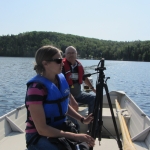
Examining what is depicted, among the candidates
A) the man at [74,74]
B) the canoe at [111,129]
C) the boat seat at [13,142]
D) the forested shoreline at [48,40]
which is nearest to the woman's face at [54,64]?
the canoe at [111,129]

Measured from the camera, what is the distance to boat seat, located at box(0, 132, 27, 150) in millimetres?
3355

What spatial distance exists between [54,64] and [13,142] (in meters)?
2.22

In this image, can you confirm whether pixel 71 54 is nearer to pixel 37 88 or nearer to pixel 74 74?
pixel 74 74

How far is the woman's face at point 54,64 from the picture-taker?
1807mm

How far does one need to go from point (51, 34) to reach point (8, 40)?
18.1m

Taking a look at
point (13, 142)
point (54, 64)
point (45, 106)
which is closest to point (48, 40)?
point (13, 142)

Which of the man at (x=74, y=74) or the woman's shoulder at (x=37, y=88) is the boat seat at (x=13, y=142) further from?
the woman's shoulder at (x=37, y=88)

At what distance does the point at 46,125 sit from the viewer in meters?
1.67

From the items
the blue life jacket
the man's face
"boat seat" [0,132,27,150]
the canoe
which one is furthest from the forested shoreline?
the blue life jacket

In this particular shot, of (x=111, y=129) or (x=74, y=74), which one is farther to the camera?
(x=111, y=129)

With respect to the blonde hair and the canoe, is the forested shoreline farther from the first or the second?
the blonde hair

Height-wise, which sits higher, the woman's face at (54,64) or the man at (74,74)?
the woman's face at (54,64)

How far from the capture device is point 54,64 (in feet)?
5.96

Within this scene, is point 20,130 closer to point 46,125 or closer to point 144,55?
point 46,125
